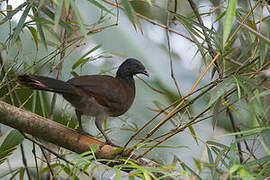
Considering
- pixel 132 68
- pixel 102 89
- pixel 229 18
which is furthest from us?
pixel 132 68

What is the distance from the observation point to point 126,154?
1523 mm

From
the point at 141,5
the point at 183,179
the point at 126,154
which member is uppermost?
the point at 141,5

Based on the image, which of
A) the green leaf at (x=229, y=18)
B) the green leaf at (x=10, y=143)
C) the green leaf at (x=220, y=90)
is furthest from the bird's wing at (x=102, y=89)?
Answer: the green leaf at (x=229, y=18)

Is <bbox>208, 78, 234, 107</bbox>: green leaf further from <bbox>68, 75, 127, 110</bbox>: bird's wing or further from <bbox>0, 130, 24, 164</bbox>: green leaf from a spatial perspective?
<bbox>0, 130, 24, 164</bbox>: green leaf

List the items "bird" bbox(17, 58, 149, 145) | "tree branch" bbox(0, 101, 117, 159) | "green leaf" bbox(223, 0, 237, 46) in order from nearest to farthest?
"green leaf" bbox(223, 0, 237, 46), "tree branch" bbox(0, 101, 117, 159), "bird" bbox(17, 58, 149, 145)

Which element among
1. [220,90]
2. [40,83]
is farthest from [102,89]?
[220,90]

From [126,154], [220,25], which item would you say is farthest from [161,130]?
[126,154]

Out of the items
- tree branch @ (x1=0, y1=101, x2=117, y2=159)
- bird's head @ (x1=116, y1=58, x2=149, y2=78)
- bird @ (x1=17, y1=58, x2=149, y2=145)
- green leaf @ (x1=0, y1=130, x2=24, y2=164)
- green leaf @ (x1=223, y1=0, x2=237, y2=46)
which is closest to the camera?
green leaf @ (x1=223, y1=0, x2=237, y2=46)

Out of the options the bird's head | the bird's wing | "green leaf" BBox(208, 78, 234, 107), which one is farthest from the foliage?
the bird's head

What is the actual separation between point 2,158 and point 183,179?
34.4 inches

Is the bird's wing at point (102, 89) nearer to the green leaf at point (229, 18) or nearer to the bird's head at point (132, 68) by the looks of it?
the bird's head at point (132, 68)

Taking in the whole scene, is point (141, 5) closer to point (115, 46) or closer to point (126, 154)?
point (115, 46)

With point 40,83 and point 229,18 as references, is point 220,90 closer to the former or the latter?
point 229,18

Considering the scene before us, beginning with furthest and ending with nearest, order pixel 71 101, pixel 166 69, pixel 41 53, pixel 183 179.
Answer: pixel 166 69 < pixel 41 53 < pixel 71 101 < pixel 183 179
